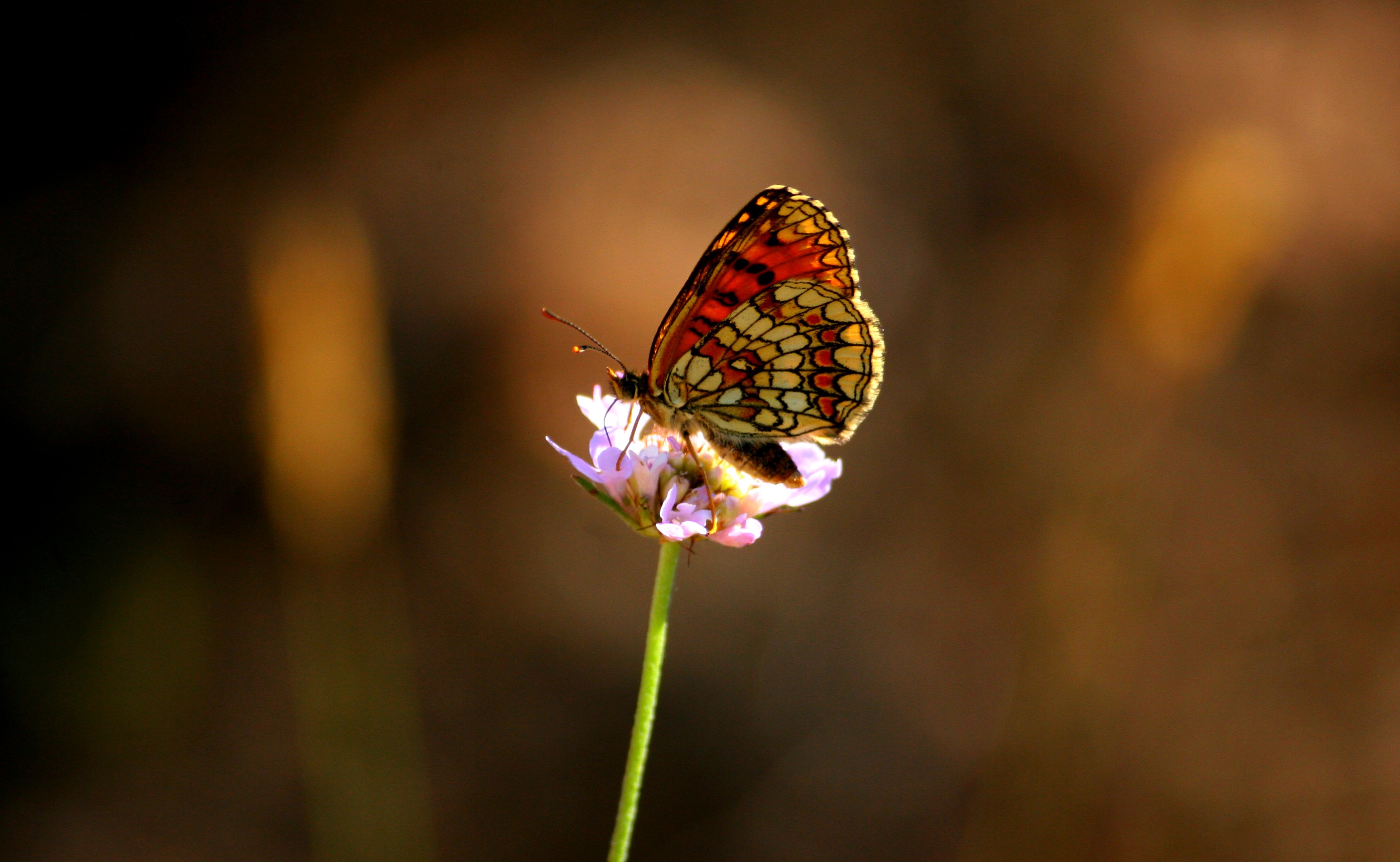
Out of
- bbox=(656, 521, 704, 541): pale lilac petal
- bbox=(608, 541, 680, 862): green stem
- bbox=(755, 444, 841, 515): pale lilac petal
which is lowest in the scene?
bbox=(608, 541, 680, 862): green stem

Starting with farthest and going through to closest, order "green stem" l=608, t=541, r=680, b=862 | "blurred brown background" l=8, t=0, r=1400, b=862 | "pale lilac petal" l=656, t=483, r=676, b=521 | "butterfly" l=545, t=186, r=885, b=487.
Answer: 1. "blurred brown background" l=8, t=0, r=1400, b=862
2. "butterfly" l=545, t=186, r=885, b=487
3. "pale lilac petal" l=656, t=483, r=676, b=521
4. "green stem" l=608, t=541, r=680, b=862

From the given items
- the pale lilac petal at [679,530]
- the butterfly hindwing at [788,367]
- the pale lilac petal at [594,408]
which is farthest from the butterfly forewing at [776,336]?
the pale lilac petal at [679,530]

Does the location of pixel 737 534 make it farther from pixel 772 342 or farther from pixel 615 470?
pixel 772 342

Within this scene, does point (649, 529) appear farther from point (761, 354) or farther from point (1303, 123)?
point (1303, 123)

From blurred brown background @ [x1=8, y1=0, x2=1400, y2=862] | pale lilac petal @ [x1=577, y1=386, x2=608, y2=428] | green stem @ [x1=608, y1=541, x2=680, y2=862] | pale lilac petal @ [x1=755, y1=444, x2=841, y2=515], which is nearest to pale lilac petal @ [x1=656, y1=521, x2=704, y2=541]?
green stem @ [x1=608, y1=541, x2=680, y2=862]

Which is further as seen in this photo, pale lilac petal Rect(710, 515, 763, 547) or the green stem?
pale lilac petal Rect(710, 515, 763, 547)

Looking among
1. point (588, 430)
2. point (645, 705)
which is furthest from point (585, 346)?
point (645, 705)

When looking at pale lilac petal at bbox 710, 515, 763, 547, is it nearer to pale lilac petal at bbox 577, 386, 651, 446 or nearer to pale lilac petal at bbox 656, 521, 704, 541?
pale lilac petal at bbox 656, 521, 704, 541
